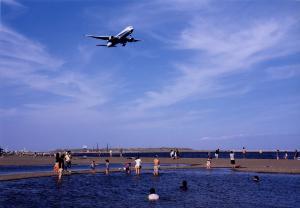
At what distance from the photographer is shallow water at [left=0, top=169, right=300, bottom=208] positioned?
22859mm

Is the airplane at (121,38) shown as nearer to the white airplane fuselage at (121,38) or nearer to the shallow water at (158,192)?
the white airplane fuselage at (121,38)

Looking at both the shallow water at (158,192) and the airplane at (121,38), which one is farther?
the airplane at (121,38)

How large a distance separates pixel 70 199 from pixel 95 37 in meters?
35.5

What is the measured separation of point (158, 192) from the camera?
27922 mm

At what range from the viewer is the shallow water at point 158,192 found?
75.0ft

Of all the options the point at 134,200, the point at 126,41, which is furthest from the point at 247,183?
the point at 126,41

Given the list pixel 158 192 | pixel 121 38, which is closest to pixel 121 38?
pixel 121 38

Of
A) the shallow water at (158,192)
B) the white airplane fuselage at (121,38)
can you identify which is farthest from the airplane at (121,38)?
the shallow water at (158,192)

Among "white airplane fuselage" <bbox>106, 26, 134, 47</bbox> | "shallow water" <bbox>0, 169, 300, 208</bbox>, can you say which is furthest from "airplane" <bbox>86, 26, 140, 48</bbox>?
"shallow water" <bbox>0, 169, 300, 208</bbox>

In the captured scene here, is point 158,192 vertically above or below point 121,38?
below

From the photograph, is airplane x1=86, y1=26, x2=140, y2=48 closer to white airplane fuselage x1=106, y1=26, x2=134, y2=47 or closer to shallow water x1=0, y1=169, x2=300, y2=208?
white airplane fuselage x1=106, y1=26, x2=134, y2=47

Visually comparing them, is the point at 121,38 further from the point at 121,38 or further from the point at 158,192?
the point at 158,192

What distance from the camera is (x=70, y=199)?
24.3m

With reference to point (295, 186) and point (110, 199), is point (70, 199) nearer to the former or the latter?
point (110, 199)
